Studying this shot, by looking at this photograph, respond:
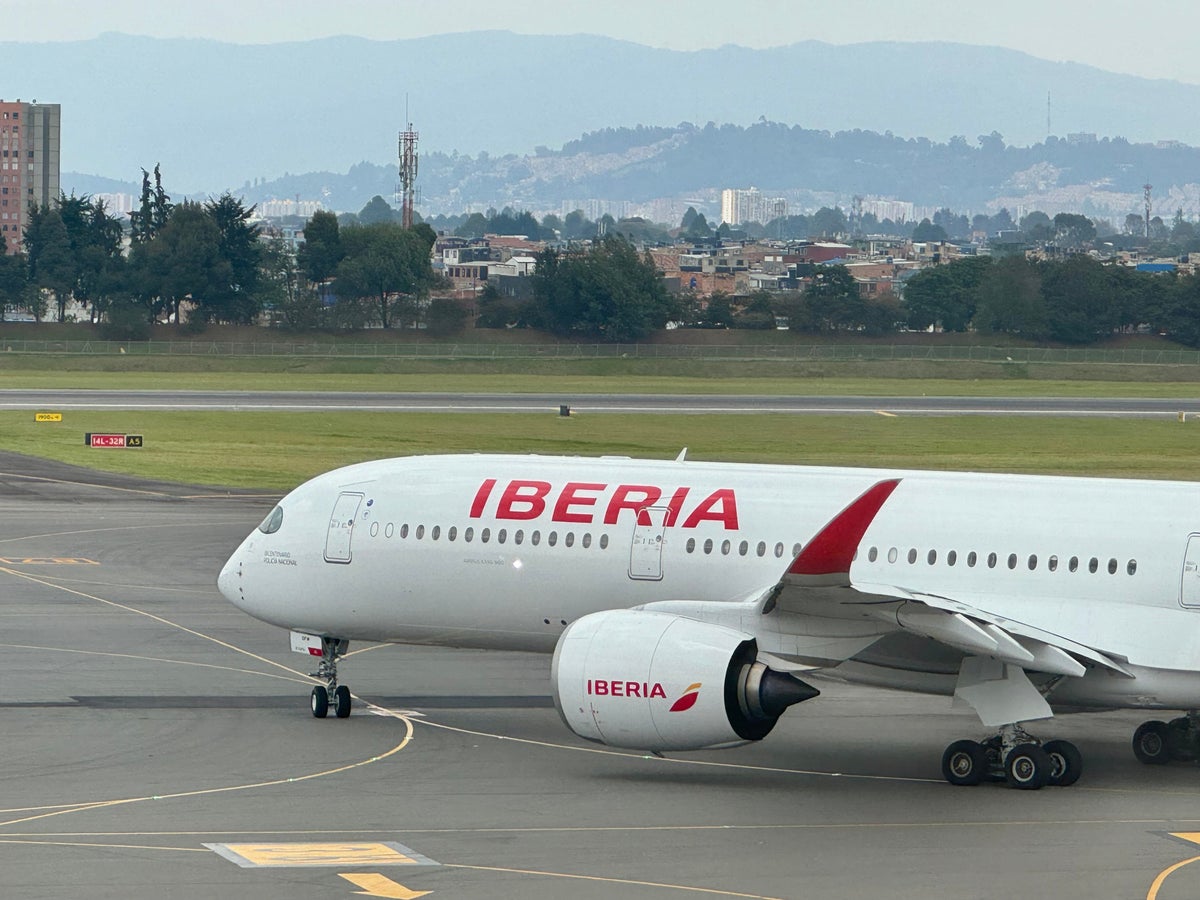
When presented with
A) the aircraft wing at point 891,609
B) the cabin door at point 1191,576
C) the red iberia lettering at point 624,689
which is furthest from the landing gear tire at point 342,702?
the cabin door at point 1191,576

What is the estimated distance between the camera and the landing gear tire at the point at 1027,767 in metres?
23.3

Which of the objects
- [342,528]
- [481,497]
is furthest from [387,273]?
[481,497]

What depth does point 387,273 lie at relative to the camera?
181 meters

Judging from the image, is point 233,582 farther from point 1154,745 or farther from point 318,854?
point 1154,745

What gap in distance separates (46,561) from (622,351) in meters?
111

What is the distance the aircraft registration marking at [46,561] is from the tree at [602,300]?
12519 cm

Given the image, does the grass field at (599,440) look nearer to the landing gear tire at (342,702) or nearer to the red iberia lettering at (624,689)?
the landing gear tire at (342,702)

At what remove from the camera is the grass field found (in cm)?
6906

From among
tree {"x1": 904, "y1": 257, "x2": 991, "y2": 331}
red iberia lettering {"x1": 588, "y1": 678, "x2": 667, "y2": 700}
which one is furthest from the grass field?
tree {"x1": 904, "y1": 257, "x2": 991, "y2": 331}

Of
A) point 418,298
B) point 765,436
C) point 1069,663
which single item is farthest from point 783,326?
point 1069,663

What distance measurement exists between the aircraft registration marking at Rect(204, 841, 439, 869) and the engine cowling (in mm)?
3709

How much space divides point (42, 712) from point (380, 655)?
801 cm

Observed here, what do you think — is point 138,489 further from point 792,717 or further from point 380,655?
point 792,717

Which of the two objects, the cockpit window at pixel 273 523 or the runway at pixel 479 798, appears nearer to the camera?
the runway at pixel 479 798
